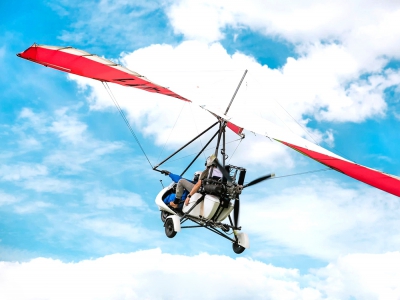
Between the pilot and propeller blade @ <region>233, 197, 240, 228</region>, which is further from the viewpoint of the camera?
propeller blade @ <region>233, 197, 240, 228</region>

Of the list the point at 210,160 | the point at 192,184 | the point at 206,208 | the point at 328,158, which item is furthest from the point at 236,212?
the point at 328,158

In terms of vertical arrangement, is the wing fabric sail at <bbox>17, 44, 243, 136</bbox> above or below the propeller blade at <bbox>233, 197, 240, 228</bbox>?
above

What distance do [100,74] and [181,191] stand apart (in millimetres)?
3843

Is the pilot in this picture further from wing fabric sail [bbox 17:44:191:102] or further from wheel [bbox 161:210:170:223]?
wing fabric sail [bbox 17:44:191:102]

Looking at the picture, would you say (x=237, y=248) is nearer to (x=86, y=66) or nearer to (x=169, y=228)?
(x=169, y=228)

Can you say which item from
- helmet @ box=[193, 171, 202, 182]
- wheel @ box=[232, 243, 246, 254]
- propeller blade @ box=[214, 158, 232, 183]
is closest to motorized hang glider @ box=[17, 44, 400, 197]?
propeller blade @ box=[214, 158, 232, 183]

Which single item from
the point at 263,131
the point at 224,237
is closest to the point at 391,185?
the point at 263,131

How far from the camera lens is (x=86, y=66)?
15680mm

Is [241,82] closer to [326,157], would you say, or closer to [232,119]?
[232,119]

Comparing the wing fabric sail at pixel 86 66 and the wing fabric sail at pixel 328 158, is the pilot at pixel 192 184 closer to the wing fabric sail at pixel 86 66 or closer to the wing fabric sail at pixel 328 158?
the wing fabric sail at pixel 328 158

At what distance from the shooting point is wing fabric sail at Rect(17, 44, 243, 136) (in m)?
15.3

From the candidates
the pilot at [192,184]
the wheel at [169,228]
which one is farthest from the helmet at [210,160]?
the wheel at [169,228]

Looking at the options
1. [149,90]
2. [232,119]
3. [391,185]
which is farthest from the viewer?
[149,90]

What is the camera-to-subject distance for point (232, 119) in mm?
14500
